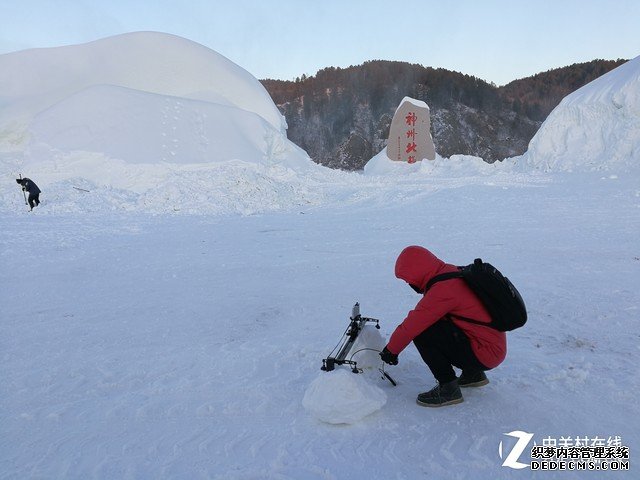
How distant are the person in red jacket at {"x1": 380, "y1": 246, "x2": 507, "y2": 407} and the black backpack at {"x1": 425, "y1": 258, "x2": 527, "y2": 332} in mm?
52

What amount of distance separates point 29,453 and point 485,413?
7.56ft

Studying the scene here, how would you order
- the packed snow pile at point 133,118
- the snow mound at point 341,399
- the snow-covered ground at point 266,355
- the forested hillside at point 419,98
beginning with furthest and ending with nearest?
the forested hillside at point 419,98
the packed snow pile at point 133,118
the snow mound at point 341,399
the snow-covered ground at point 266,355

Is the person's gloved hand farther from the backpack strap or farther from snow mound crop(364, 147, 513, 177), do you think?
snow mound crop(364, 147, 513, 177)

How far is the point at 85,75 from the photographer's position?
19641mm

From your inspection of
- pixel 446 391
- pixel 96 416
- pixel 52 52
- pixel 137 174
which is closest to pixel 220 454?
pixel 96 416

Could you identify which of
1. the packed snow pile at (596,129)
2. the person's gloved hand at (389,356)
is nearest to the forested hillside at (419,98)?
the packed snow pile at (596,129)

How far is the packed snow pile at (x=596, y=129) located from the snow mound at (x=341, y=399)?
1690 cm

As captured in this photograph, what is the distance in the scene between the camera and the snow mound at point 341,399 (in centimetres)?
231

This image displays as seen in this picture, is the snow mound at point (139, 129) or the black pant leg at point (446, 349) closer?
the black pant leg at point (446, 349)

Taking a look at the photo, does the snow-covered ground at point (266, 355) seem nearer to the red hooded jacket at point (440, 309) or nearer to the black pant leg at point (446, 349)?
the black pant leg at point (446, 349)

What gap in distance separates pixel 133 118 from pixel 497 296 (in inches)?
633
